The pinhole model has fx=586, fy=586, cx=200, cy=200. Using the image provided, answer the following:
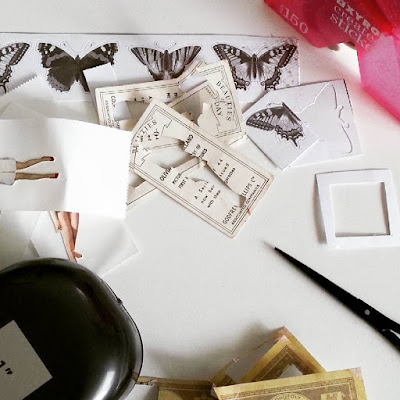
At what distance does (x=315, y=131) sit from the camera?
0.80m

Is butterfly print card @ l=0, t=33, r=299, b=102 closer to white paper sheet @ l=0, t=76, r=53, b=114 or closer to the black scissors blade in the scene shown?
white paper sheet @ l=0, t=76, r=53, b=114

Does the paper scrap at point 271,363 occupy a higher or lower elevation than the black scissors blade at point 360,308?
lower

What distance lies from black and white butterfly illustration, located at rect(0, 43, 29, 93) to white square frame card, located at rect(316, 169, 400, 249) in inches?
16.8

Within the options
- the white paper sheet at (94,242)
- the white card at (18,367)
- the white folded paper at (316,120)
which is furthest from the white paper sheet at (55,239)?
the white folded paper at (316,120)

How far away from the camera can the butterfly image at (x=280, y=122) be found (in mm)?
789

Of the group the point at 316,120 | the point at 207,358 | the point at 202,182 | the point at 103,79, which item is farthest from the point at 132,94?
the point at 207,358

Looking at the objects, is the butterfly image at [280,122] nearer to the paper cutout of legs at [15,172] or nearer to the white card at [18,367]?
the paper cutout of legs at [15,172]

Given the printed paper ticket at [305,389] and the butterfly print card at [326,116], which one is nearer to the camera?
the printed paper ticket at [305,389]

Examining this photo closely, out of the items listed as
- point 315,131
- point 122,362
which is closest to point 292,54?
point 315,131

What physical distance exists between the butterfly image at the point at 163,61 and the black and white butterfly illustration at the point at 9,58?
0.15 metres

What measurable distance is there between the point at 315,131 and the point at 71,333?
0.41 meters

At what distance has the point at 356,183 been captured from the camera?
79 cm

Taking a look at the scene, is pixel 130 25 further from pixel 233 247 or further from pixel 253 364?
pixel 253 364

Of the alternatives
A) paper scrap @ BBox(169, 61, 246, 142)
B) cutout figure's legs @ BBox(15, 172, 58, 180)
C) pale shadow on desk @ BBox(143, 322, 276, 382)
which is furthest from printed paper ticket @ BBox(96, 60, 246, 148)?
pale shadow on desk @ BBox(143, 322, 276, 382)
